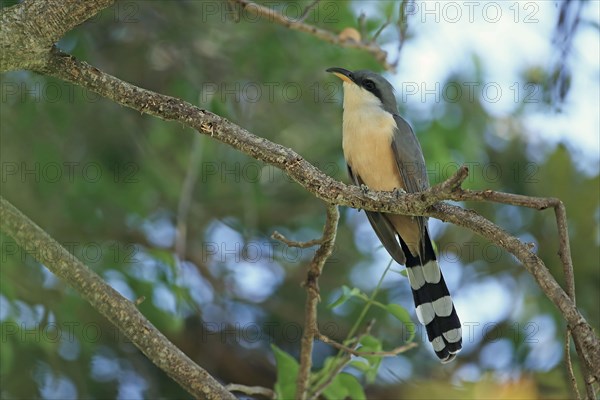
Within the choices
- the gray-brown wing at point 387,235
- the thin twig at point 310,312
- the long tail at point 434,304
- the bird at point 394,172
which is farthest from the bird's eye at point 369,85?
the thin twig at point 310,312

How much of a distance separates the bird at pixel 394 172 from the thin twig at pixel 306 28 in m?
0.37

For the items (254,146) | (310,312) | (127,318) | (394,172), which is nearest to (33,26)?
(254,146)

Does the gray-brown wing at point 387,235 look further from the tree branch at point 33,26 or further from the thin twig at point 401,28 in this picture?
the tree branch at point 33,26

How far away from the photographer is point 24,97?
5.58m

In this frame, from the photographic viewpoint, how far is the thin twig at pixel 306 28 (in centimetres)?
429

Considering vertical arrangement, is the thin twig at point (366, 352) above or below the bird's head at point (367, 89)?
below

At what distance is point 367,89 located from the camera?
5.61 metres

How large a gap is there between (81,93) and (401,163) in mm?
2404

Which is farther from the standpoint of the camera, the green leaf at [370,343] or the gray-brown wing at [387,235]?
the gray-brown wing at [387,235]

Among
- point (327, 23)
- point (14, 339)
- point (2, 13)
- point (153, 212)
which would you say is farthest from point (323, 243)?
point (153, 212)

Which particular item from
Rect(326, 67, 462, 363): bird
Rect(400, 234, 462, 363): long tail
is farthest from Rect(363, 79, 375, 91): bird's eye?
Rect(400, 234, 462, 363): long tail

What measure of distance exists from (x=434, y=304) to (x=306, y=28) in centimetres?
178

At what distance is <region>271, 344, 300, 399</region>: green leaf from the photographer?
403 centimetres

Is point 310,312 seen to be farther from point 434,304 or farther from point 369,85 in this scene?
point 369,85
